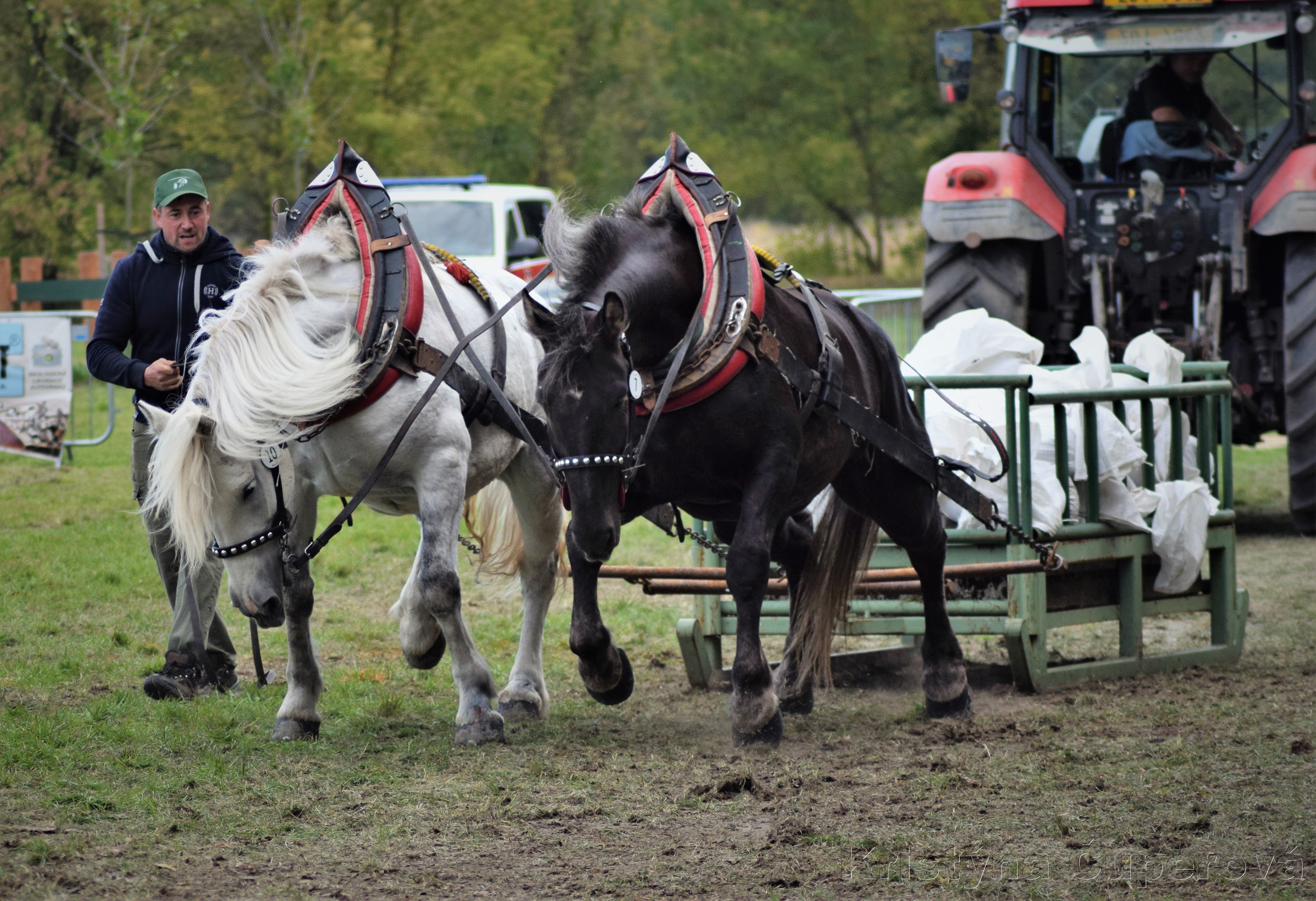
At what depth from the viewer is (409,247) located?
4.82 metres

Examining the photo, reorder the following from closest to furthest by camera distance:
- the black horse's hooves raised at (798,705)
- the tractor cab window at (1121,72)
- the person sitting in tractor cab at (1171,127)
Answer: the black horse's hooves raised at (798,705) < the tractor cab window at (1121,72) < the person sitting in tractor cab at (1171,127)

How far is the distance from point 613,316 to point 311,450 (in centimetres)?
124

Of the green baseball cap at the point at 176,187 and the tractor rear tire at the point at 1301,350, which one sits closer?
the green baseball cap at the point at 176,187

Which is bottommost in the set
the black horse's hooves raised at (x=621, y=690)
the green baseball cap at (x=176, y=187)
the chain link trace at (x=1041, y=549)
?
the black horse's hooves raised at (x=621, y=690)

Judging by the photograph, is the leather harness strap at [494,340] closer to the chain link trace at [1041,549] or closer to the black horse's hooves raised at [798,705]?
the black horse's hooves raised at [798,705]

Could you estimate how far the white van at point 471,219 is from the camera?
1430cm

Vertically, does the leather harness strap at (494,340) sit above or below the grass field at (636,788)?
above

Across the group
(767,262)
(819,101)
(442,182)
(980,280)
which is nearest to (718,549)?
(767,262)

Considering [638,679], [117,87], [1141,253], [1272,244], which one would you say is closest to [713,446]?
[638,679]

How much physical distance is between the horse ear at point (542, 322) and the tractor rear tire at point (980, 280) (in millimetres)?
4347

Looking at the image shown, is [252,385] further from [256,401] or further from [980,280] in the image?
[980,280]

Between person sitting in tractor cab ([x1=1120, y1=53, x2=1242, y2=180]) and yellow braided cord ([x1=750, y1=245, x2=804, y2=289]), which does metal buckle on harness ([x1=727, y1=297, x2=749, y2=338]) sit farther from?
person sitting in tractor cab ([x1=1120, y1=53, x2=1242, y2=180])

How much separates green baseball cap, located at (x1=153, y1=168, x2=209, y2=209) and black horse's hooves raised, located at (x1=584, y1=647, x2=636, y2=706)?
7.30 feet

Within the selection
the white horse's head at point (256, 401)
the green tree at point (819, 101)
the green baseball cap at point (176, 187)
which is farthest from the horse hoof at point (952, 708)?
the green tree at point (819, 101)
